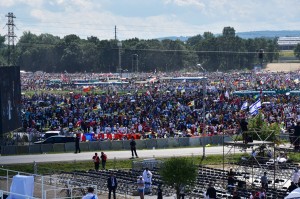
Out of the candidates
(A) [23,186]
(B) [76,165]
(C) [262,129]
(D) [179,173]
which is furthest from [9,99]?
(A) [23,186]

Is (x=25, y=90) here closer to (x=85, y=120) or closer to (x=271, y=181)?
(x=85, y=120)

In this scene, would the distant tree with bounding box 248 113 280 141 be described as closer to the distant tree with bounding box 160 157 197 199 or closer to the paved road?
the paved road

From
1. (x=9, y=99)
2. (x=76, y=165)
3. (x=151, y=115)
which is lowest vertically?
(x=76, y=165)

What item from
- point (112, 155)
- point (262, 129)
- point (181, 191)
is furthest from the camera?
point (112, 155)

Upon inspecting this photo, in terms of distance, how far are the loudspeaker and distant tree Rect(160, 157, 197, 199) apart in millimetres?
21179

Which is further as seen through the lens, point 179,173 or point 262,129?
A: point 262,129

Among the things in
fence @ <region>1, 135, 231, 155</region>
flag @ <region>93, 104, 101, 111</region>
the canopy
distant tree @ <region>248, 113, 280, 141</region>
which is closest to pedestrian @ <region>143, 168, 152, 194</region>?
distant tree @ <region>248, 113, 280, 141</region>

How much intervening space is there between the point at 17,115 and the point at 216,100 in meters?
28.4

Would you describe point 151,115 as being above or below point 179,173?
above

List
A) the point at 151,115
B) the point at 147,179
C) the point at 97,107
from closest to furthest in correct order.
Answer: the point at 147,179, the point at 151,115, the point at 97,107

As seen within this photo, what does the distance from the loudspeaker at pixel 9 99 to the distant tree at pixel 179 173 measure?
21.2m

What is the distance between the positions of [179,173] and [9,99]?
24.7 metres

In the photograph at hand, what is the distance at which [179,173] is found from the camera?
31.8 meters

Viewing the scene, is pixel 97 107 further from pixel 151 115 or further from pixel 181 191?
pixel 181 191
